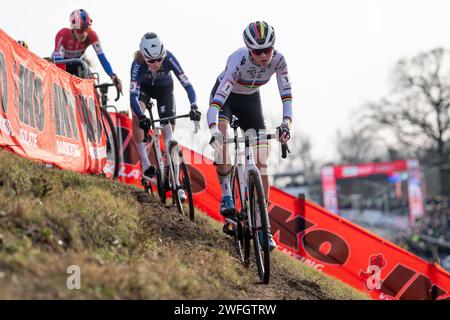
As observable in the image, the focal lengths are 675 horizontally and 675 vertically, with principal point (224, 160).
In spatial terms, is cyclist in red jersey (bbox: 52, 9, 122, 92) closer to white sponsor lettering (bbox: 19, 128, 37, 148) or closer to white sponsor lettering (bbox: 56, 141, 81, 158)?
white sponsor lettering (bbox: 56, 141, 81, 158)

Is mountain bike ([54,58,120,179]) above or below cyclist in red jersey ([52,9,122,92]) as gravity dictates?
below

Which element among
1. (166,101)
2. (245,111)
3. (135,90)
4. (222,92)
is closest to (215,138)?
(222,92)

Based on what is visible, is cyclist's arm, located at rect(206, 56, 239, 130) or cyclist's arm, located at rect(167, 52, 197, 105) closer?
cyclist's arm, located at rect(206, 56, 239, 130)

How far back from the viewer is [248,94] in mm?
8273

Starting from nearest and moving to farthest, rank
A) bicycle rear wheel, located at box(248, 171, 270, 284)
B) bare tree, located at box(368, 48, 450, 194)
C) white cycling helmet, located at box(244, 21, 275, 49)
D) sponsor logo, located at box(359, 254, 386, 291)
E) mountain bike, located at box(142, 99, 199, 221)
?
bicycle rear wheel, located at box(248, 171, 270, 284), white cycling helmet, located at box(244, 21, 275, 49), mountain bike, located at box(142, 99, 199, 221), sponsor logo, located at box(359, 254, 386, 291), bare tree, located at box(368, 48, 450, 194)

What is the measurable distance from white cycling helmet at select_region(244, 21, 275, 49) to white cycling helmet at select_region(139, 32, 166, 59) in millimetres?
2082

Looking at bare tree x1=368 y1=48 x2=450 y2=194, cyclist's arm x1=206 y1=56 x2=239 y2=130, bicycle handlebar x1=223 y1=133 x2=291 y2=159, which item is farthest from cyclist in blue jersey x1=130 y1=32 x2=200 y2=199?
bare tree x1=368 y1=48 x2=450 y2=194

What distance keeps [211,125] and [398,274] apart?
7.55 meters

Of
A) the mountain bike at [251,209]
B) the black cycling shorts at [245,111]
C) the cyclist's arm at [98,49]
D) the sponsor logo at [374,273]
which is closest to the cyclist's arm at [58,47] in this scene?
the cyclist's arm at [98,49]

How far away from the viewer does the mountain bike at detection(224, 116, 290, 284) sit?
6758mm

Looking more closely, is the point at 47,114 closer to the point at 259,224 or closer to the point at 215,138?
the point at 215,138

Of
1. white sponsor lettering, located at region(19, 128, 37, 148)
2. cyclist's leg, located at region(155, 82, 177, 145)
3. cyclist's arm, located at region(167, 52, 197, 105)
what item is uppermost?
cyclist's arm, located at region(167, 52, 197, 105)
